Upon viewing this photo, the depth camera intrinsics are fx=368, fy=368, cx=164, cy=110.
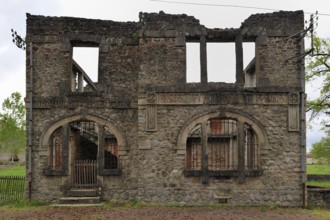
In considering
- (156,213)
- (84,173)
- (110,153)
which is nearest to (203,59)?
(156,213)

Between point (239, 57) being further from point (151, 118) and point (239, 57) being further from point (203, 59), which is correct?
point (151, 118)

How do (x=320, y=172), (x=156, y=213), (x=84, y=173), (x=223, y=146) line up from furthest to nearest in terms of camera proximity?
(x=320, y=172) → (x=223, y=146) → (x=84, y=173) → (x=156, y=213)

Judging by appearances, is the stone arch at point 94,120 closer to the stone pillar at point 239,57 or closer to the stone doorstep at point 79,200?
the stone doorstep at point 79,200

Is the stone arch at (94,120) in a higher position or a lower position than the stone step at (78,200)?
higher

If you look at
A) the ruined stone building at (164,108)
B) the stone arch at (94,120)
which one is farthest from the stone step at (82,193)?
the stone arch at (94,120)

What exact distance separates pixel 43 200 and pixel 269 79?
9.38m

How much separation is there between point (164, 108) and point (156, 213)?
374 cm

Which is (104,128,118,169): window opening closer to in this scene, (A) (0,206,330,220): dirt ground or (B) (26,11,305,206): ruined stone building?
(B) (26,11,305,206): ruined stone building

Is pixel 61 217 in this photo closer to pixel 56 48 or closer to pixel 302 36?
pixel 56 48

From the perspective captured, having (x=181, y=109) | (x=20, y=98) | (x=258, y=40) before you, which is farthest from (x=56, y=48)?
(x=20, y=98)

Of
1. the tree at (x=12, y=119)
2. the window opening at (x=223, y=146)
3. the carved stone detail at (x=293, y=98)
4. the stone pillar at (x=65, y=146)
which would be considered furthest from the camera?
the tree at (x=12, y=119)

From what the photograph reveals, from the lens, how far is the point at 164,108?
13.2 meters

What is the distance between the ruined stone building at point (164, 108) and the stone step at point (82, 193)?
0.58 ft

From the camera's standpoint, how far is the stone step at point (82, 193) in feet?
43.9
